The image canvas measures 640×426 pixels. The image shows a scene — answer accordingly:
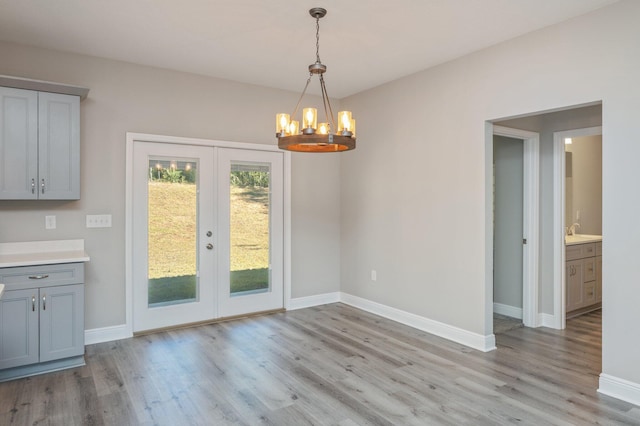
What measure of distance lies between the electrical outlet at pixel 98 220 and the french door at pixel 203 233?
244 mm

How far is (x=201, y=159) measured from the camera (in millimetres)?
4562

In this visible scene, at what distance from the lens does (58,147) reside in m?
3.56

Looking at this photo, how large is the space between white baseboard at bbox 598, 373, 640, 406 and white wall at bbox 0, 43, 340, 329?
4.03 metres

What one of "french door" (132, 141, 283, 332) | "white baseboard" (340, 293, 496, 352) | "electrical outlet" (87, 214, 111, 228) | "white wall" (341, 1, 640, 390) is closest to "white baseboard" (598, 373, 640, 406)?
"white wall" (341, 1, 640, 390)

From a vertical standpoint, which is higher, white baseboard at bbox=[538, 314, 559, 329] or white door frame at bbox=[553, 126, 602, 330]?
white door frame at bbox=[553, 126, 602, 330]

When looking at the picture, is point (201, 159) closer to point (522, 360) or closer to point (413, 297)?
point (413, 297)

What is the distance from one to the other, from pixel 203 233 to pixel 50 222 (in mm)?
1451

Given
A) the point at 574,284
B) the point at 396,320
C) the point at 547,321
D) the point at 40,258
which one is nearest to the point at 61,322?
the point at 40,258

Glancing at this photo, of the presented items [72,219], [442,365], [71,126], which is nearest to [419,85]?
[442,365]

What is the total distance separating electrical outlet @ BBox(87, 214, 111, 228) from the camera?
156 inches

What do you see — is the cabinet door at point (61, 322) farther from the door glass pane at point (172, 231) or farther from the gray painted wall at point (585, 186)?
the gray painted wall at point (585, 186)

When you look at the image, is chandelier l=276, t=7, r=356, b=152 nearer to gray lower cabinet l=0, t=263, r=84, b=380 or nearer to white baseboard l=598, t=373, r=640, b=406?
gray lower cabinet l=0, t=263, r=84, b=380

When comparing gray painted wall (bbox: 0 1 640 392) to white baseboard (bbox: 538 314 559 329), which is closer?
gray painted wall (bbox: 0 1 640 392)

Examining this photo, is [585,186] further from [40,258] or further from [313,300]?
[40,258]
